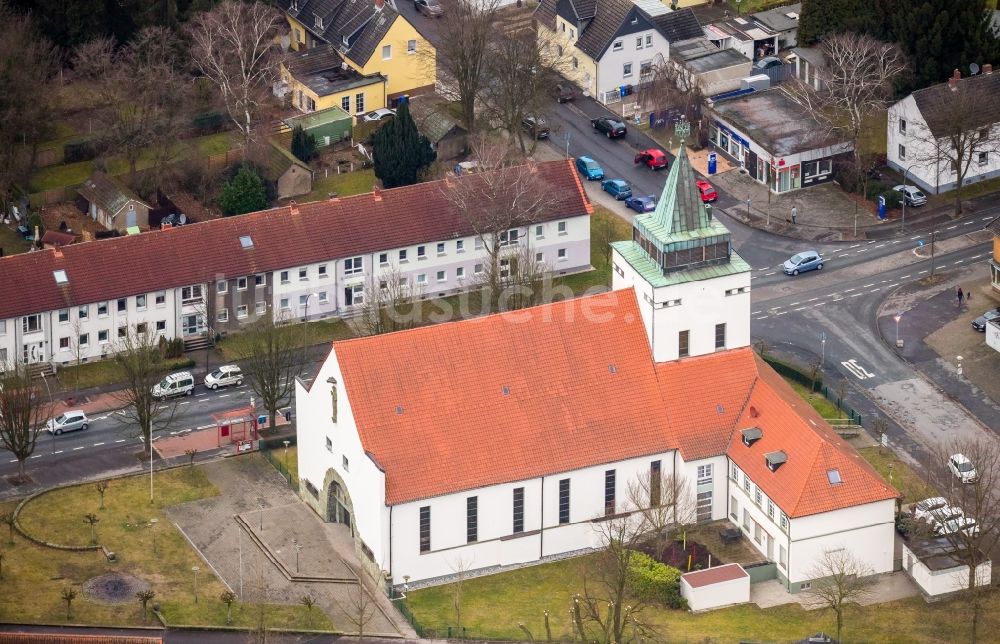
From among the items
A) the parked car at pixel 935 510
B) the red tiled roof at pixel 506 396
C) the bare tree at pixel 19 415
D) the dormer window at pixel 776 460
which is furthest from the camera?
the bare tree at pixel 19 415

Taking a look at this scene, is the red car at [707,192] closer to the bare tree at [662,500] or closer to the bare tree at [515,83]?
the bare tree at [515,83]

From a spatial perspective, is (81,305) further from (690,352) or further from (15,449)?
(690,352)

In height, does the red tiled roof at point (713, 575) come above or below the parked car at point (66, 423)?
below

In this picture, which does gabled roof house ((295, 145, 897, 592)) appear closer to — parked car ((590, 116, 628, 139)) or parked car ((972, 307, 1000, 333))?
parked car ((972, 307, 1000, 333))

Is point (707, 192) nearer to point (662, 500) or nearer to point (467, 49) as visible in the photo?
point (467, 49)

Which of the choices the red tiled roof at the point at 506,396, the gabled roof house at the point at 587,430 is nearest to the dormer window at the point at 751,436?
the gabled roof house at the point at 587,430

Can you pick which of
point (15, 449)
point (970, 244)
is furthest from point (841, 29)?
point (15, 449)

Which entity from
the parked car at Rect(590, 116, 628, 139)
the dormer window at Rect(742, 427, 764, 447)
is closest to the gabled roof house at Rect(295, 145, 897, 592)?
the dormer window at Rect(742, 427, 764, 447)
